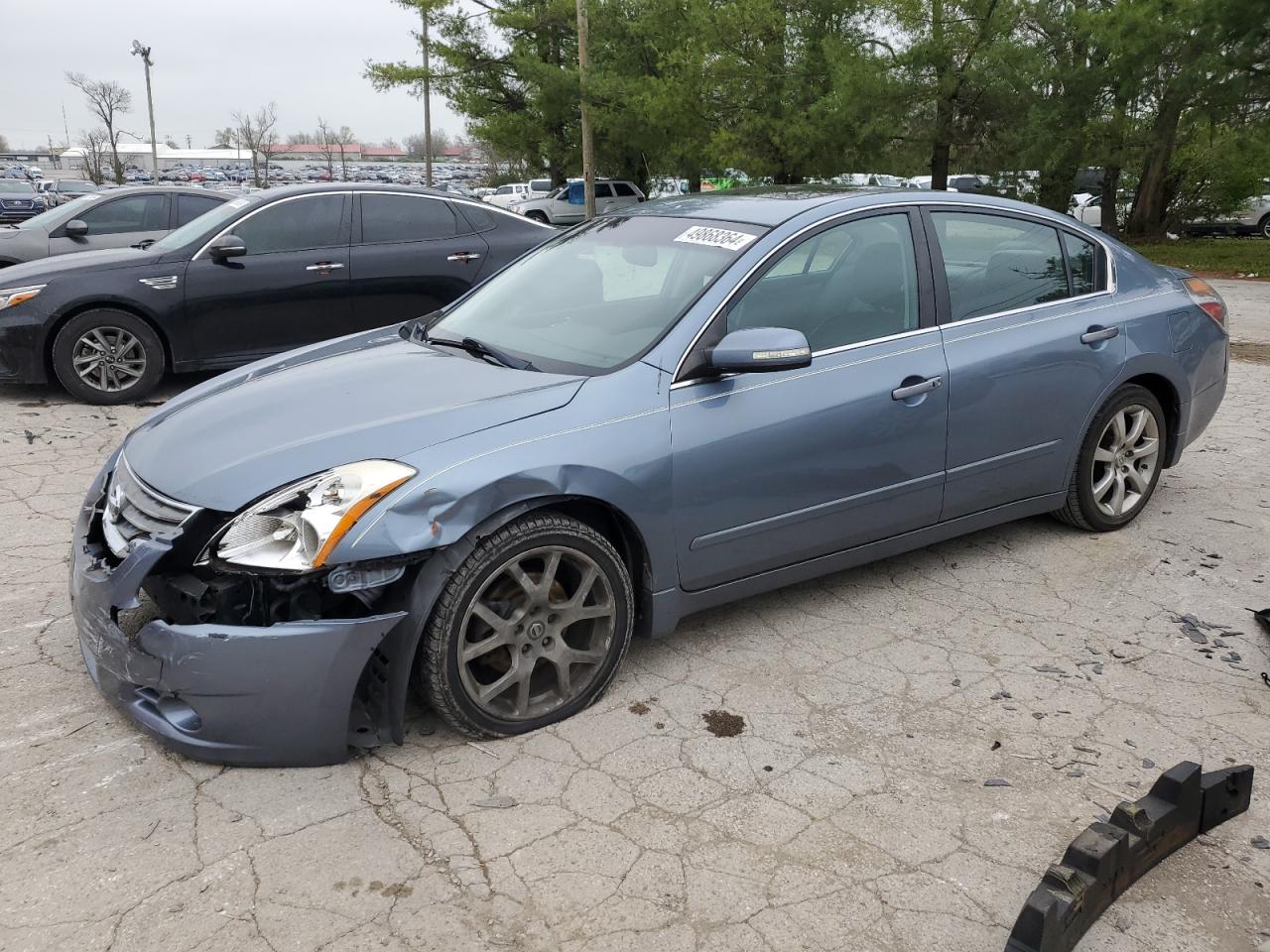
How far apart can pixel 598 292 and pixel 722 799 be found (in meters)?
2.00

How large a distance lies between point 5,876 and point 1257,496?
5612 mm

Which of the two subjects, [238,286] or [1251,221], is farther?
[1251,221]

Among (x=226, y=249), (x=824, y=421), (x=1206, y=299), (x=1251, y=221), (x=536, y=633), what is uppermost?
(x=1251, y=221)

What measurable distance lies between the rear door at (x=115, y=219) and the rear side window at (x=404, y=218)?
3.51m

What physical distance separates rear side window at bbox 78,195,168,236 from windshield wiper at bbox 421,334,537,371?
8.00 meters

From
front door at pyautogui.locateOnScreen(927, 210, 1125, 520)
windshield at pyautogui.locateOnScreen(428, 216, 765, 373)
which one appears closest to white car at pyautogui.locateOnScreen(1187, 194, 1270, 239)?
front door at pyautogui.locateOnScreen(927, 210, 1125, 520)

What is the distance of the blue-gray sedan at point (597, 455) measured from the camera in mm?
2957

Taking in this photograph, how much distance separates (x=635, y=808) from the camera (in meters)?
2.93

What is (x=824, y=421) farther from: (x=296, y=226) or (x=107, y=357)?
(x=107, y=357)

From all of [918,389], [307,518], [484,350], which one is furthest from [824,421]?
[307,518]

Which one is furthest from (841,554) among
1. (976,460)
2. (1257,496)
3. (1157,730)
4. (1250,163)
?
(1250,163)

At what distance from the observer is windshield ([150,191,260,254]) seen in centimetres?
782

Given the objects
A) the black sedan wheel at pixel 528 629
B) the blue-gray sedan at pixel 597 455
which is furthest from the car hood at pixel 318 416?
the black sedan wheel at pixel 528 629

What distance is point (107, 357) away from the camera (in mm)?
7539
